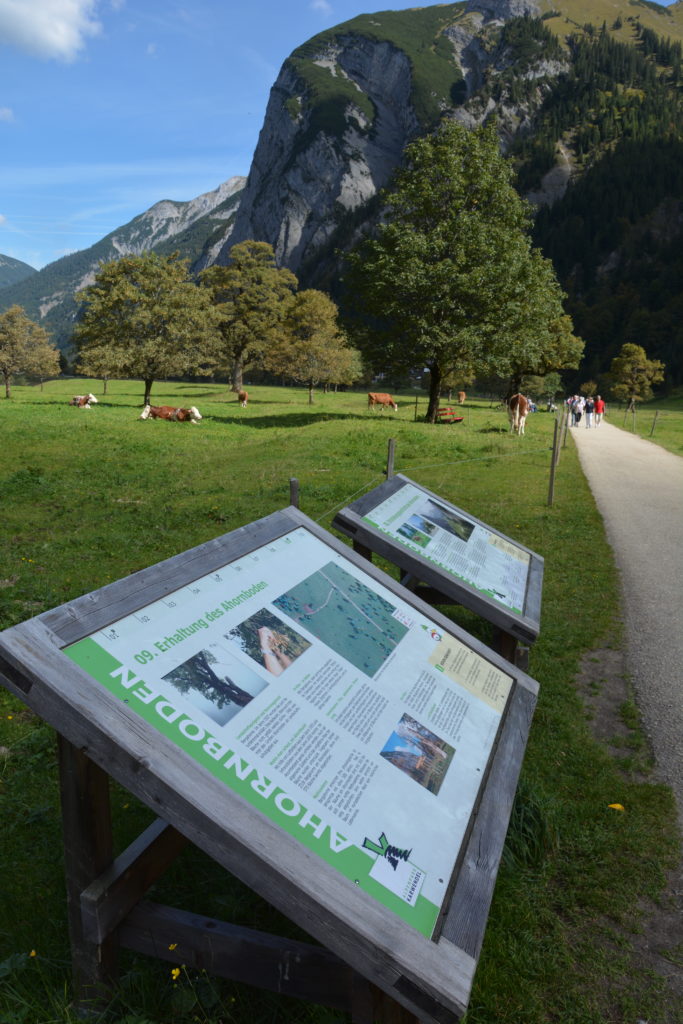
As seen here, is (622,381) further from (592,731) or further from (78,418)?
(592,731)

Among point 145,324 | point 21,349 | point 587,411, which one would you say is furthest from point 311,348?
point 21,349

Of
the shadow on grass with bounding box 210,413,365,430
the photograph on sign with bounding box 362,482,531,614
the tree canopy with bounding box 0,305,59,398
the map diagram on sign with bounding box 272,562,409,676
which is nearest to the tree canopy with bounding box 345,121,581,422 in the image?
the shadow on grass with bounding box 210,413,365,430

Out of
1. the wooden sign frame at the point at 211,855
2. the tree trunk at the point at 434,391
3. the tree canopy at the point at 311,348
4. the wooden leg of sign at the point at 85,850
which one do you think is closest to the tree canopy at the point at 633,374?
the tree canopy at the point at 311,348

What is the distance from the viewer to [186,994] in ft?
9.05

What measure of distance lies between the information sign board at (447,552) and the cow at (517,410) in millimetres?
20981

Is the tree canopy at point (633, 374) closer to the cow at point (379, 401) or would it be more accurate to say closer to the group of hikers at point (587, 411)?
the group of hikers at point (587, 411)

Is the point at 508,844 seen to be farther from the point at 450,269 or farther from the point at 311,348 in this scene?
the point at 311,348

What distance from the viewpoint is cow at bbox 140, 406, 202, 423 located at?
3041 cm

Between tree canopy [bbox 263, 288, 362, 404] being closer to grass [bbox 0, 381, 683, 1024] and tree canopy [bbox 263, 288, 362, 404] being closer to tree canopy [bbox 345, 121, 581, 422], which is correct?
tree canopy [bbox 345, 121, 581, 422]

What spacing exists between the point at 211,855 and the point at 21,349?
63547mm

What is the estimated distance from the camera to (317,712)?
270 cm

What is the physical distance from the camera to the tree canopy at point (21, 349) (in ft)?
186

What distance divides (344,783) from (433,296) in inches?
1136

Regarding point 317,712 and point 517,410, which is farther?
point 517,410
